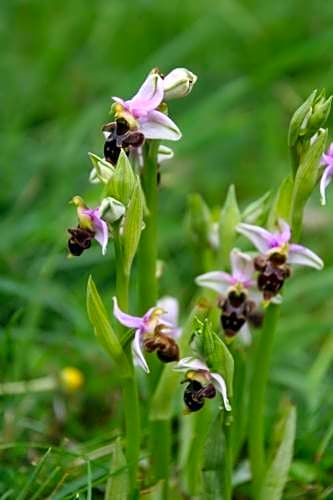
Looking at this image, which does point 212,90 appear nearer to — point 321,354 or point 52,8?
point 52,8

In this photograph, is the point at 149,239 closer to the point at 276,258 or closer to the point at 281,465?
the point at 276,258

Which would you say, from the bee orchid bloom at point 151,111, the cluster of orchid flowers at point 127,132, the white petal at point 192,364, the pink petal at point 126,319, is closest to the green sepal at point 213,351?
the white petal at point 192,364

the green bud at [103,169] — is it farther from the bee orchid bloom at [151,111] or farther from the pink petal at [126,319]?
the pink petal at [126,319]

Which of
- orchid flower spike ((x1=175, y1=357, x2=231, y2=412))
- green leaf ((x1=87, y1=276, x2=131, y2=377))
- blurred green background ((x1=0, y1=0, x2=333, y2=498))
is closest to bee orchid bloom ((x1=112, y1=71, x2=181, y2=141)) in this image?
green leaf ((x1=87, y1=276, x2=131, y2=377))

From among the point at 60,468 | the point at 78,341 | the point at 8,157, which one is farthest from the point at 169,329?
the point at 8,157

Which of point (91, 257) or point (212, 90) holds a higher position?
point (212, 90)

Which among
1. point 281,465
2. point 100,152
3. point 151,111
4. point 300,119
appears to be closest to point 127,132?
point 151,111
